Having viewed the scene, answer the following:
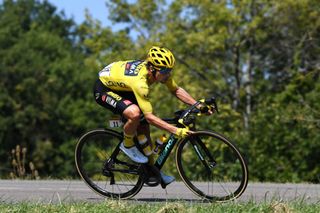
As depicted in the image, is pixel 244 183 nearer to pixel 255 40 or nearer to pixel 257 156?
pixel 257 156

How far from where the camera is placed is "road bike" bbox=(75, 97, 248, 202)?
29.8 feet

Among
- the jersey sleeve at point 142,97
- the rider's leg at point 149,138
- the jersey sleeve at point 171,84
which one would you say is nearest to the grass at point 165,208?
the jersey sleeve at point 142,97

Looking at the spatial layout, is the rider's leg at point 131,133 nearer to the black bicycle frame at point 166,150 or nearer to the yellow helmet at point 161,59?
the black bicycle frame at point 166,150

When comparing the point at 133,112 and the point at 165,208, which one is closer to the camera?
the point at 165,208

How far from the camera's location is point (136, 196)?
10008 mm

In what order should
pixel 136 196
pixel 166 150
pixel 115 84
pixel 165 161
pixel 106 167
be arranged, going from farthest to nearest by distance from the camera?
pixel 136 196
pixel 106 167
pixel 165 161
pixel 166 150
pixel 115 84

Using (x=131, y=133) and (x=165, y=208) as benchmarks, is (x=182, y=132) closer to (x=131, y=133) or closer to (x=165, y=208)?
(x=131, y=133)

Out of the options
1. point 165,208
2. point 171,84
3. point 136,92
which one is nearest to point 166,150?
point 171,84

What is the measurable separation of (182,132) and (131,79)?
784 millimetres

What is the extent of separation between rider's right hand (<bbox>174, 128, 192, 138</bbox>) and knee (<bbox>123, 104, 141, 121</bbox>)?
0.46 meters

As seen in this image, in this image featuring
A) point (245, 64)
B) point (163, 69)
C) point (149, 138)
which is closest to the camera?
point (163, 69)

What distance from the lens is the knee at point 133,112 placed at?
29.6 feet

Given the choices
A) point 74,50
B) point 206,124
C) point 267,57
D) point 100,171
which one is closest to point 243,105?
point 267,57

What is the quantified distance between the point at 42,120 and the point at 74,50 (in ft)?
49.3
